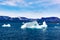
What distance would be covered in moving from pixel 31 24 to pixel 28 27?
1.50m

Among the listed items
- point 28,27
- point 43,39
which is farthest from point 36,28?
point 43,39

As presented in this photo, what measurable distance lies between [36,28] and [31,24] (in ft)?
5.38

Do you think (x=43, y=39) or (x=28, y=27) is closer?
(x=43, y=39)

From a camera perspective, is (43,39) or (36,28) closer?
(43,39)

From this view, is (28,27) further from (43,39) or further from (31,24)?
(43,39)

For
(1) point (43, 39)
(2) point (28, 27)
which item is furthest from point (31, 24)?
(1) point (43, 39)

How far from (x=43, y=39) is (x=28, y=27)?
14983mm

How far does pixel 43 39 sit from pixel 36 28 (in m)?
14.8

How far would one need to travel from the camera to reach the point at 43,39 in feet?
57.8

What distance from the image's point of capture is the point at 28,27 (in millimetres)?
32500

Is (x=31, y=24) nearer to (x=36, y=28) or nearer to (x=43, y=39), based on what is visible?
(x=36, y=28)

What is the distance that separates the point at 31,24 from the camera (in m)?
31.2

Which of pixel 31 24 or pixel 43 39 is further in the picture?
pixel 31 24
